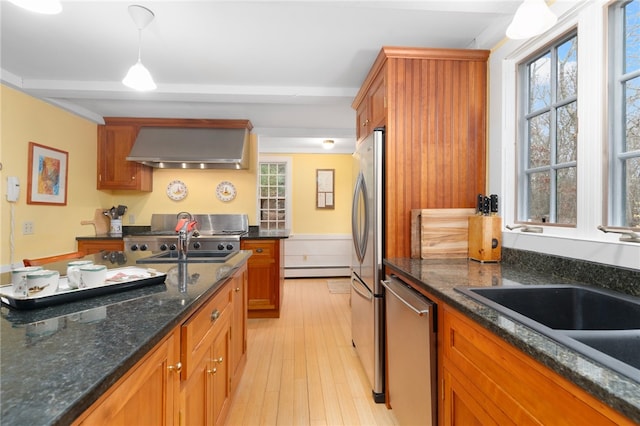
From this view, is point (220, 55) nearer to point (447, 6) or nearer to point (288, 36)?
point (288, 36)

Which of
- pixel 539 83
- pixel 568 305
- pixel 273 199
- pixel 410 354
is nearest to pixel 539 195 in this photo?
pixel 539 83

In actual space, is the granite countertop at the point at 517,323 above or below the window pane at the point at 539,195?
below

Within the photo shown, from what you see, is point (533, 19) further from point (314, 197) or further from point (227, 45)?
point (314, 197)

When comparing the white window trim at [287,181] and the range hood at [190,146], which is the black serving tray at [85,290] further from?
the white window trim at [287,181]

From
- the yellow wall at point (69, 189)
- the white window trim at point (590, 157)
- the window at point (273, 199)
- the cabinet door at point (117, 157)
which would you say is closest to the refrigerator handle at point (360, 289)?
the white window trim at point (590, 157)

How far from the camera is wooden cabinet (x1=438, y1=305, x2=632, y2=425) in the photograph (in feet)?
2.05

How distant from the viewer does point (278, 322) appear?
331 centimetres

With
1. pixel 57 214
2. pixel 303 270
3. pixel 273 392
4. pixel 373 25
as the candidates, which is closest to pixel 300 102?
pixel 373 25

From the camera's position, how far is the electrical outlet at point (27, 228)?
2.72 metres

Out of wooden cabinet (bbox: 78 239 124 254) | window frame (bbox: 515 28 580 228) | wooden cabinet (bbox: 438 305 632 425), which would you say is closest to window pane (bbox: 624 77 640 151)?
window frame (bbox: 515 28 580 228)

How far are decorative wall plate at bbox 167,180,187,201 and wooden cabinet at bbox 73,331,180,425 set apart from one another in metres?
3.39

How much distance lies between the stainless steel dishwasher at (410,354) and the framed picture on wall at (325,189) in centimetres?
379

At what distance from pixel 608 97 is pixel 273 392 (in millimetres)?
2396

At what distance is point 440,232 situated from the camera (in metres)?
1.86
